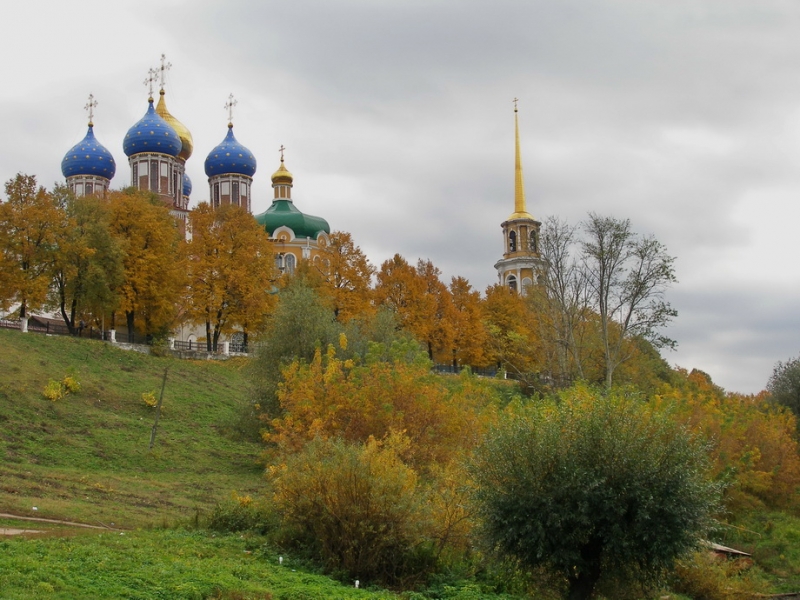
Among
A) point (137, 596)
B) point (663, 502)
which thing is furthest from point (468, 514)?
point (137, 596)

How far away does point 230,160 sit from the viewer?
6675cm

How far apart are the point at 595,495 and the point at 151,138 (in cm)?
4949

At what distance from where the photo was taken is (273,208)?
234ft

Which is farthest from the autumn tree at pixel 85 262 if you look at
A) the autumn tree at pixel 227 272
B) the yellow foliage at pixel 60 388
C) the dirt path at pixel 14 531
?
the dirt path at pixel 14 531

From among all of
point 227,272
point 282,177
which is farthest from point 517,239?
point 227,272

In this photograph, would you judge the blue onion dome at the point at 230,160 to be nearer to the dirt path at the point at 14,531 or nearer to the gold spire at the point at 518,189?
the gold spire at the point at 518,189

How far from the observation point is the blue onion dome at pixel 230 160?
66750mm

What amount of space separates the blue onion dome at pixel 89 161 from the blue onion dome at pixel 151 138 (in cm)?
144

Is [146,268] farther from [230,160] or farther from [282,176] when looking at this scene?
[282,176]

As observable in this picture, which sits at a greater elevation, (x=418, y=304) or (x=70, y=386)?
(x=418, y=304)

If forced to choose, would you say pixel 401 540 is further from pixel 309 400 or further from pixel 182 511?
pixel 309 400

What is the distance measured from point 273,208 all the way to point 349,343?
137 ft

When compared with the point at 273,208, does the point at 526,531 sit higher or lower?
lower

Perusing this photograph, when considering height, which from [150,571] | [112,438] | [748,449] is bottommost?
[150,571]
